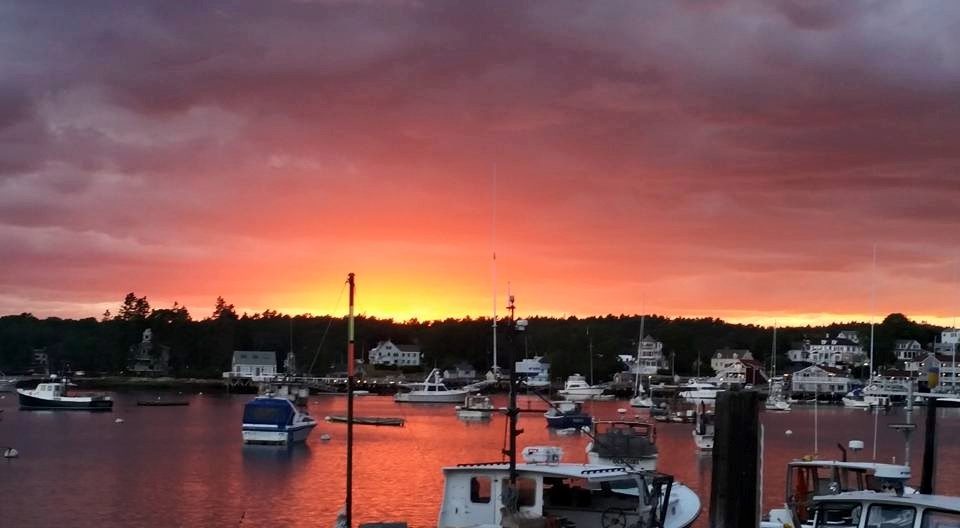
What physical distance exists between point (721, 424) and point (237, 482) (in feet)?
176

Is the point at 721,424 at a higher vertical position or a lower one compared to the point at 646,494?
higher

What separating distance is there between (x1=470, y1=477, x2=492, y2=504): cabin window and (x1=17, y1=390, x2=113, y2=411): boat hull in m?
118

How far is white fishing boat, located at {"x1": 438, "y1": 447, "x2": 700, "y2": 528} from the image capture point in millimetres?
25844

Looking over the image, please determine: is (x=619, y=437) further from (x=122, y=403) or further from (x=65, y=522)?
(x=122, y=403)

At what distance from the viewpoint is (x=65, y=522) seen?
164 ft

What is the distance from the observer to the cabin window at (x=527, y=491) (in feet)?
84.7

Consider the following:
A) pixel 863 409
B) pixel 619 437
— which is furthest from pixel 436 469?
pixel 863 409

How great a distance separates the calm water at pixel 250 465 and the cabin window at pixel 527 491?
73.3ft

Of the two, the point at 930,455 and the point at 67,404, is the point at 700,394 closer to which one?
the point at 67,404

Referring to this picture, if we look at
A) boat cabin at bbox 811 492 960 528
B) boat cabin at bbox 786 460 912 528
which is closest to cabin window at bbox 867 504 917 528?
boat cabin at bbox 811 492 960 528

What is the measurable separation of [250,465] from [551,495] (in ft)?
167

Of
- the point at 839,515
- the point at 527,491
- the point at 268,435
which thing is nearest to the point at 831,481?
the point at 839,515

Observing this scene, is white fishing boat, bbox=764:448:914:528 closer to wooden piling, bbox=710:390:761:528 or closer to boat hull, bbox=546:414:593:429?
wooden piling, bbox=710:390:761:528

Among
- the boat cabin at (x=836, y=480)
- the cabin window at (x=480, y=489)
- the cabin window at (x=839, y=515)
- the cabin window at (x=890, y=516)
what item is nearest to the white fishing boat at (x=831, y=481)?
the boat cabin at (x=836, y=480)
